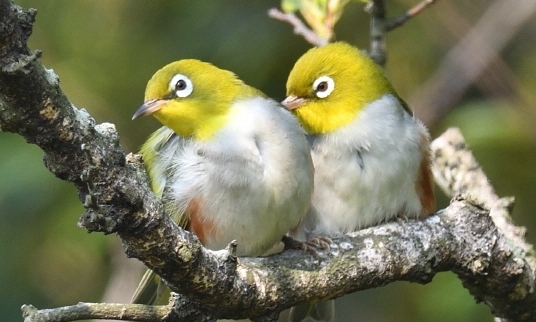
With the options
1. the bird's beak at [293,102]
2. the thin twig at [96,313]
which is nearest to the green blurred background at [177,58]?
the bird's beak at [293,102]

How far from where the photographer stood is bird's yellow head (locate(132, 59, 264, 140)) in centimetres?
421

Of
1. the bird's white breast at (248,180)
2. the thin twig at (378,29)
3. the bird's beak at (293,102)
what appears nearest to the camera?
the bird's white breast at (248,180)

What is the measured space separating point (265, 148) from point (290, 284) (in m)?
0.74

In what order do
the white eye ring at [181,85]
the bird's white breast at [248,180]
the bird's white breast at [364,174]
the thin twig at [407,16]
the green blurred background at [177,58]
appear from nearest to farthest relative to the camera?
the bird's white breast at [248,180], the white eye ring at [181,85], the bird's white breast at [364,174], the thin twig at [407,16], the green blurred background at [177,58]

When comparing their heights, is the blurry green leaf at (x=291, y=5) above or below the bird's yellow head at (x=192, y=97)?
above

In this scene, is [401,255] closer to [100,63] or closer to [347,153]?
[347,153]

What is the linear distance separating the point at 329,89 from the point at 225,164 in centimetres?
115

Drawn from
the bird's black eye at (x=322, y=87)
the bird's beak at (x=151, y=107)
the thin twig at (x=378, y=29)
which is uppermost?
the thin twig at (x=378, y=29)

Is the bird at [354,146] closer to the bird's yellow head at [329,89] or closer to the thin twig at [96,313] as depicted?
the bird's yellow head at [329,89]

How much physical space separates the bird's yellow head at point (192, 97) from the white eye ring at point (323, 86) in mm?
455

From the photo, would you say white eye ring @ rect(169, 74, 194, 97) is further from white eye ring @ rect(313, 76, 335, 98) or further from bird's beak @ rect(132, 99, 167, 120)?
white eye ring @ rect(313, 76, 335, 98)

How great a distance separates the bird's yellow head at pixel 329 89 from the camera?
478 cm

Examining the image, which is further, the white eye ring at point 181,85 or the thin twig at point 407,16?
the thin twig at point 407,16

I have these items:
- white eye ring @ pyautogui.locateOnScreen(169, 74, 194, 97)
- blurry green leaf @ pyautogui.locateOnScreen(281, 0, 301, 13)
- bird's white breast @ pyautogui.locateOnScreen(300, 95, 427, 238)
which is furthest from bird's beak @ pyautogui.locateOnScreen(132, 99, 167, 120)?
blurry green leaf @ pyautogui.locateOnScreen(281, 0, 301, 13)
